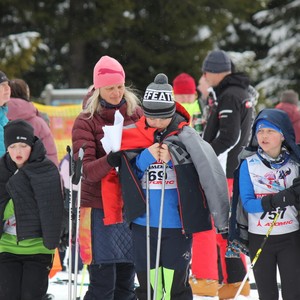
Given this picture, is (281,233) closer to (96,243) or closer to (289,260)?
(289,260)

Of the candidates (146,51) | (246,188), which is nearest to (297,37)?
(146,51)

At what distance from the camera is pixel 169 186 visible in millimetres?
4852

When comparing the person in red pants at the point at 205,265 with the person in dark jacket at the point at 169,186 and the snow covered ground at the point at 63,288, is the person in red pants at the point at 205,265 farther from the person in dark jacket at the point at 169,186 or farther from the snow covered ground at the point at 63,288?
the person in dark jacket at the point at 169,186

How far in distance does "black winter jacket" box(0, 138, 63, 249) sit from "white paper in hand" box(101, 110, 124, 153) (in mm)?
600

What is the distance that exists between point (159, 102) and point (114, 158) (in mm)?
476

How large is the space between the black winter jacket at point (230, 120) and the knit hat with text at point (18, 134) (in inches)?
68.8

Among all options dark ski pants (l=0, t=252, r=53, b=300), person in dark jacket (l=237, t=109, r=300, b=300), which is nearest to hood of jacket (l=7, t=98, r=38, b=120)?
dark ski pants (l=0, t=252, r=53, b=300)

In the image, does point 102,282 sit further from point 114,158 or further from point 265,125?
point 265,125

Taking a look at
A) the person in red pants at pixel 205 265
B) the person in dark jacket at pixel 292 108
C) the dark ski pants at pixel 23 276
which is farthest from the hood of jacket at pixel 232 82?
the person in dark jacket at pixel 292 108

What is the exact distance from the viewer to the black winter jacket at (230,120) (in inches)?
252

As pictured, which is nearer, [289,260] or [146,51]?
[289,260]

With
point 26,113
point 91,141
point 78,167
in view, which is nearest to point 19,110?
point 26,113

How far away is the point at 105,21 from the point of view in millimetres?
17703

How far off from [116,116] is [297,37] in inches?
686
